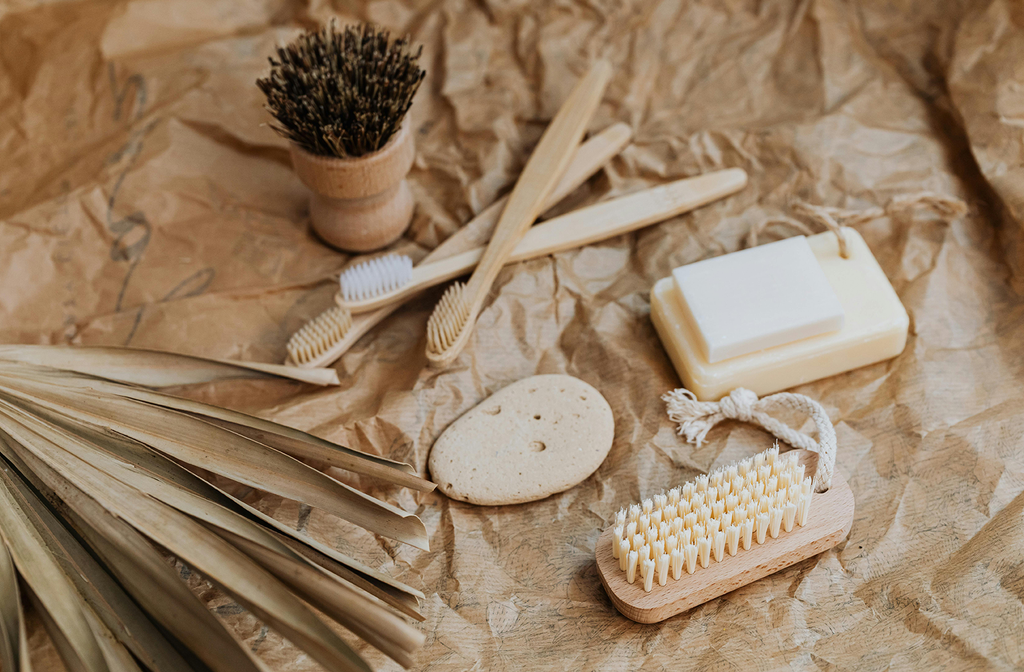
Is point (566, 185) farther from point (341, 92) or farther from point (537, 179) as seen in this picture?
point (341, 92)

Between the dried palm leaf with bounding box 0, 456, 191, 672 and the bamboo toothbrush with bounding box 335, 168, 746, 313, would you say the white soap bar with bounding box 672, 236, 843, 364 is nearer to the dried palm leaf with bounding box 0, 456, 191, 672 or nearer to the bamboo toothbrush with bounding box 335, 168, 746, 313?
the bamboo toothbrush with bounding box 335, 168, 746, 313

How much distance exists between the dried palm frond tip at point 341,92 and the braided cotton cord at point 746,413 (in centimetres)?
56

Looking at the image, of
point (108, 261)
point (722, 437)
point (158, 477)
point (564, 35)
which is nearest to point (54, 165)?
point (108, 261)

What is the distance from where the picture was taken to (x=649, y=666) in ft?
2.83

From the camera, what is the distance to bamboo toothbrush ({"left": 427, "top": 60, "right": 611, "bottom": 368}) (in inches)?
44.7

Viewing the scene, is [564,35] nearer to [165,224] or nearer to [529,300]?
[529,300]

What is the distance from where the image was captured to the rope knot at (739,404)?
3.45 ft

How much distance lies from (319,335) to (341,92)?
13.4 inches

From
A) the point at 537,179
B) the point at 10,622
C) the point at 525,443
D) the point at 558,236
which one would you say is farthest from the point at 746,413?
the point at 10,622

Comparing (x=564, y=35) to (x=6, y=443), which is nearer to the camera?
(x=6, y=443)

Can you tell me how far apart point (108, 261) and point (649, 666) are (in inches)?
39.5

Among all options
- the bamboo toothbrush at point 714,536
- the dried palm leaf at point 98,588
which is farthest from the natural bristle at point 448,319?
the dried palm leaf at point 98,588

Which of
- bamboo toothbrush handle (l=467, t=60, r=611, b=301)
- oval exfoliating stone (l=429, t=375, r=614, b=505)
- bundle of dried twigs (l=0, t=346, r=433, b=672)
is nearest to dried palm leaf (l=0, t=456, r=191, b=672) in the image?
bundle of dried twigs (l=0, t=346, r=433, b=672)

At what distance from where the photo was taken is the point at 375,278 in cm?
118
